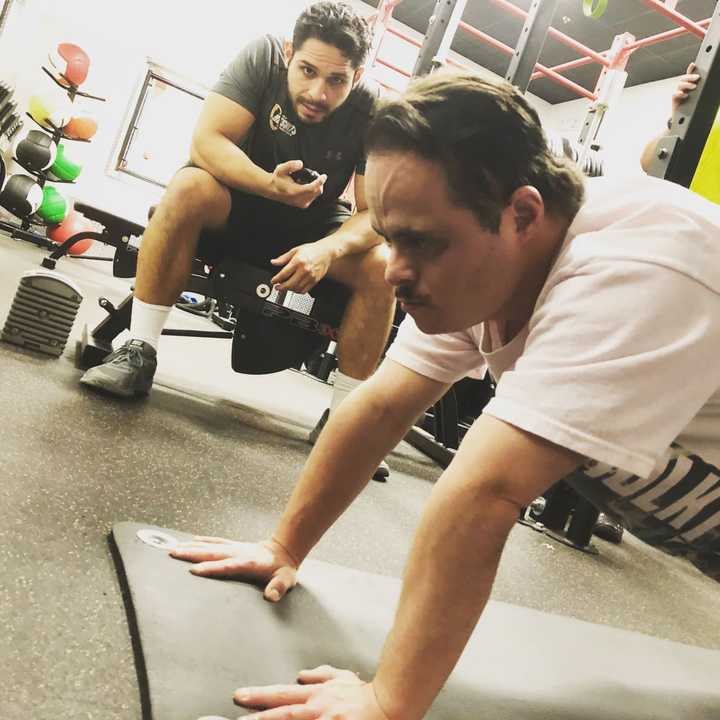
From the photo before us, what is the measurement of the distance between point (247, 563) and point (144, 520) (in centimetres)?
20

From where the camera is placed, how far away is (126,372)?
1.41 m

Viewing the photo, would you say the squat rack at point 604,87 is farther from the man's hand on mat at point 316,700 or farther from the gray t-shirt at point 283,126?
the man's hand on mat at point 316,700

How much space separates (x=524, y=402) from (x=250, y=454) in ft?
3.20

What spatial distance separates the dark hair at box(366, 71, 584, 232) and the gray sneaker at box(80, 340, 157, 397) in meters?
0.94

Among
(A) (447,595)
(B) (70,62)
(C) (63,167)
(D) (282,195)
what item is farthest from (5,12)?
(A) (447,595)

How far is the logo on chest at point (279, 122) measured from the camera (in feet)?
5.14

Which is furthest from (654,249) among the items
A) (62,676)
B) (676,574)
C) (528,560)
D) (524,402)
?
(676,574)

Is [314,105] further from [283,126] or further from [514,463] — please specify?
[514,463]

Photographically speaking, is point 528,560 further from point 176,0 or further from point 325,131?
point 176,0

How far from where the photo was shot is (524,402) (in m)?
0.50

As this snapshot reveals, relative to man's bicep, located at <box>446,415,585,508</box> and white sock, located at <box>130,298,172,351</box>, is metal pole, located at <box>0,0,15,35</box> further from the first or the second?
man's bicep, located at <box>446,415,585,508</box>

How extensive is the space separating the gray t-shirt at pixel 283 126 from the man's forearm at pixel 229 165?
88mm

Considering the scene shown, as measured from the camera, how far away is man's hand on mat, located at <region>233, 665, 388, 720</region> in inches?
19.9

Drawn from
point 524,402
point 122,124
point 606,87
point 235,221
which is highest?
point 606,87
